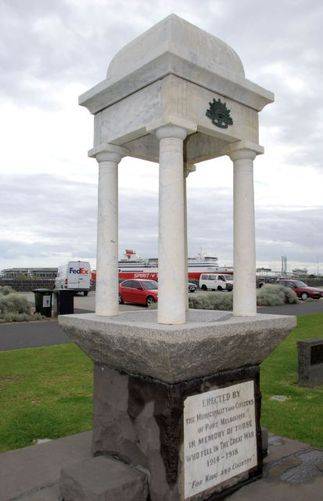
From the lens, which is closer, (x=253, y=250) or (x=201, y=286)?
(x=253, y=250)

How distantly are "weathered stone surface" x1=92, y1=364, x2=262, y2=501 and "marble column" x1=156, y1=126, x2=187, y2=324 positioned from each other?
0.68 metres

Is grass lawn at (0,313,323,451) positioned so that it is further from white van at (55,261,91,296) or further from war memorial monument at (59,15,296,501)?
white van at (55,261,91,296)

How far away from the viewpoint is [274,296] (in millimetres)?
25109

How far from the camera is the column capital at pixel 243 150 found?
4.57 m

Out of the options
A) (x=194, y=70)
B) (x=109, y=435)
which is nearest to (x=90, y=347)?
(x=109, y=435)

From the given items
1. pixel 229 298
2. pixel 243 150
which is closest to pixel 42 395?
pixel 243 150

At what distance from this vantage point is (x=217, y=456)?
13.3ft

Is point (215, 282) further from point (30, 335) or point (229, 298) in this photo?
point (30, 335)

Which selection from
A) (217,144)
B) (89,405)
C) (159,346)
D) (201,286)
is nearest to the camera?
(159,346)

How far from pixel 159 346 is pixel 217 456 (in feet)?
4.49

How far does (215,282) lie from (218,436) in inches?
1488

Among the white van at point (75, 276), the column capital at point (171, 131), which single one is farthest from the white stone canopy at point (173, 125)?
the white van at point (75, 276)

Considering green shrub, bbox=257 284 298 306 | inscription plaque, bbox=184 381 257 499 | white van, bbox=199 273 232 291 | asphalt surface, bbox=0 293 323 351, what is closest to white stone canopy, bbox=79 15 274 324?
inscription plaque, bbox=184 381 257 499

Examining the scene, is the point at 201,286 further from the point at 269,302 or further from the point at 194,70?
the point at 194,70
